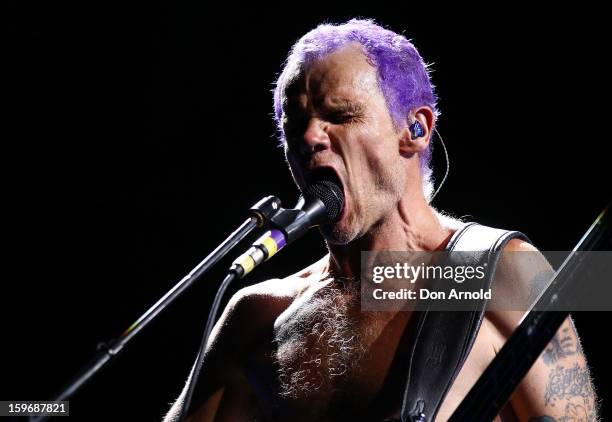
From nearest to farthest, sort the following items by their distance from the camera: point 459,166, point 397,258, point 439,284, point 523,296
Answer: point 523,296 < point 439,284 < point 397,258 < point 459,166

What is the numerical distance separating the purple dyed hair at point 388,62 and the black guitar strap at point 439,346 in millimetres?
637

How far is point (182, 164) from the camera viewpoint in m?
4.23

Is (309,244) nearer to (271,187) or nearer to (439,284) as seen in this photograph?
(271,187)

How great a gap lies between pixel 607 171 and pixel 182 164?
2.45 meters

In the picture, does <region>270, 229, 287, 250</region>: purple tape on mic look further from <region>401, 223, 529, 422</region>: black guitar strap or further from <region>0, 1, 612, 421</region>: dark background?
<region>0, 1, 612, 421</region>: dark background

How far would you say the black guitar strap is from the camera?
2225mm

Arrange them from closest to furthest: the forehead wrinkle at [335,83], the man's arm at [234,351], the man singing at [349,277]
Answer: the man singing at [349,277] → the forehead wrinkle at [335,83] → the man's arm at [234,351]

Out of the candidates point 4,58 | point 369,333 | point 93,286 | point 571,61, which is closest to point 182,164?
point 93,286

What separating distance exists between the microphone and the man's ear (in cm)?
48

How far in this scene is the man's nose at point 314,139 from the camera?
103 inches

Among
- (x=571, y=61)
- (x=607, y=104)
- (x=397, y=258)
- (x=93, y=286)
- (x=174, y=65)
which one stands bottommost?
(x=93, y=286)

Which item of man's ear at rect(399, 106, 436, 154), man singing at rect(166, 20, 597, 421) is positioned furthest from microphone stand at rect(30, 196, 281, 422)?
man's ear at rect(399, 106, 436, 154)

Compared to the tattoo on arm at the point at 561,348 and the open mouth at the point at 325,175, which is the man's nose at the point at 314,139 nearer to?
the open mouth at the point at 325,175

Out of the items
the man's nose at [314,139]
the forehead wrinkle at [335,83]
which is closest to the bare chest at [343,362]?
the man's nose at [314,139]
